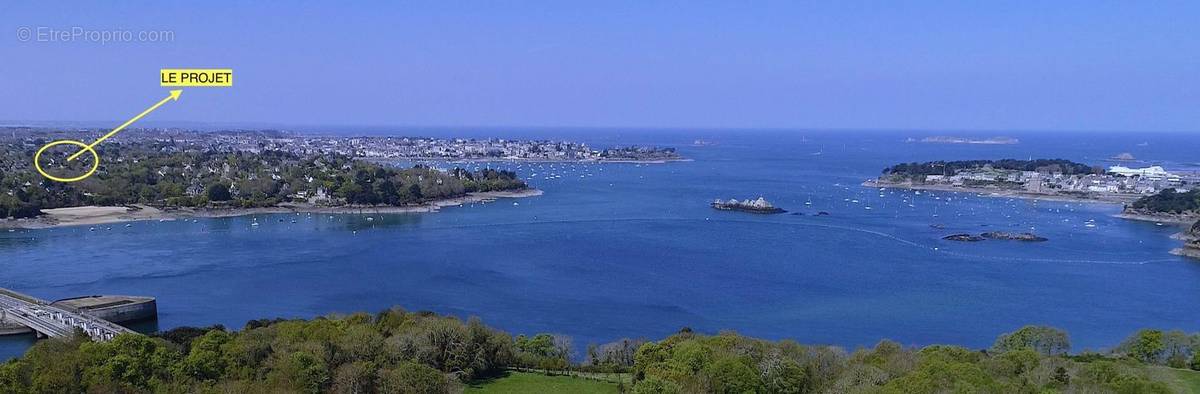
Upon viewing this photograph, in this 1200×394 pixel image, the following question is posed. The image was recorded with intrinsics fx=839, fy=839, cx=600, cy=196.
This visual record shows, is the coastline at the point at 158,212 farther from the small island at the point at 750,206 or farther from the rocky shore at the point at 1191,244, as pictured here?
the rocky shore at the point at 1191,244

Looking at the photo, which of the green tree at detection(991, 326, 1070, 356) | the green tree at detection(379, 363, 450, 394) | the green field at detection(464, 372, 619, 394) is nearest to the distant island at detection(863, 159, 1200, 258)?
the green tree at detection(991, 326, 1070, 356)

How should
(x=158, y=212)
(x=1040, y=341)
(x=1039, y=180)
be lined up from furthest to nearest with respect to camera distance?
(x=1039, y=180)
(x=158, y=212)
(x=1040, y=341)

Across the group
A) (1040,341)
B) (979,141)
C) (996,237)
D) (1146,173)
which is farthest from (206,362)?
(979,141)

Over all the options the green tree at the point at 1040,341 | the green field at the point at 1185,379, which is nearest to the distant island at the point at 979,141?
Answer: the green tree at the point at 1040,341

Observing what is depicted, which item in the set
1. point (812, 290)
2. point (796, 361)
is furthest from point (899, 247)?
point (796, 361)

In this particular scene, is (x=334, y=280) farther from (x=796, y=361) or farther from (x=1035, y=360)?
(x=1035, y=360)

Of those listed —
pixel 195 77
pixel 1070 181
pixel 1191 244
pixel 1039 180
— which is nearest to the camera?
pixel 195 77

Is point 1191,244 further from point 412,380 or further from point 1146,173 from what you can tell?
point 1146,173
